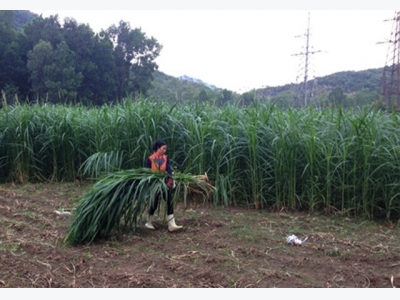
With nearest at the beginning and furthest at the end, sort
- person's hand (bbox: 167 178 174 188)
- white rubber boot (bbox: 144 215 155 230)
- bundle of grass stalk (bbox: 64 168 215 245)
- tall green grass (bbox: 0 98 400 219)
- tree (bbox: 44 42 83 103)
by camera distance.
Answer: bundle of grass stalk (bbox: 64 168 215 245) < person's hand (bbox: 167 178 174 188) < white rubber boot (bbox: 144 215 155 230) < tall green grass (bbox: 0 98 400 219) < tree (bbox: 44 42 83 103)

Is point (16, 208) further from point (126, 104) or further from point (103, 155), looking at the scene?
point (126, 104)

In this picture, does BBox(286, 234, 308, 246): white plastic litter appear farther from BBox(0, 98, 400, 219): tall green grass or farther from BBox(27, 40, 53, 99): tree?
BBox(27, 40, 53, 99): tree

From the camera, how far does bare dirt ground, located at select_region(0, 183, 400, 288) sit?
3.21 m

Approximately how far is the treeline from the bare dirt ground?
1318 cm

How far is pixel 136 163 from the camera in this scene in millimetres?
6379

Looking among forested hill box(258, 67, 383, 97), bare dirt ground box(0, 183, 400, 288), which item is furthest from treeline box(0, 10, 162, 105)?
bare dirt ground box(0, 183, 400, 288)

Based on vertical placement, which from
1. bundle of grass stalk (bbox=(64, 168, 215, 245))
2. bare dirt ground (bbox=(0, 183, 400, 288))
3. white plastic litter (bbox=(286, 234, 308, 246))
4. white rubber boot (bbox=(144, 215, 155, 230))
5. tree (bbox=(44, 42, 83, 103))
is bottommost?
bare dirt ground (bbox=(0, 183, 400, 288))

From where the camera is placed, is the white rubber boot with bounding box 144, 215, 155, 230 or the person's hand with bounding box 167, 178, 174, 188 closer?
the person's hand with bounding box 167, 178, 174, 188

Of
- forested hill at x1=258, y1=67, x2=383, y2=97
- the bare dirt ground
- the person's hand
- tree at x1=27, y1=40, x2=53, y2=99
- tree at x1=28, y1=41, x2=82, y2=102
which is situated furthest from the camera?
forested hill at x1=258, y1=67, x2=383, y2=97

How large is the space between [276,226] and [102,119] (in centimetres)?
358

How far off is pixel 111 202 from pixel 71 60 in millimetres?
16037

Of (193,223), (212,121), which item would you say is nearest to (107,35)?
(212,121)

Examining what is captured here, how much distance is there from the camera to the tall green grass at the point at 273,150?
5.06 metres

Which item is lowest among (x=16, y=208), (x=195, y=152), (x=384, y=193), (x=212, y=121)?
(x=16, y=208)
